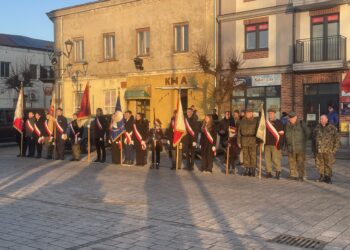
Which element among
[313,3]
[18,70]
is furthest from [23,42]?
[313,3]

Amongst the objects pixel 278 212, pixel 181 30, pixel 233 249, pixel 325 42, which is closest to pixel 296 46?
pixel 325 42

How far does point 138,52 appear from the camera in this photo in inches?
1166

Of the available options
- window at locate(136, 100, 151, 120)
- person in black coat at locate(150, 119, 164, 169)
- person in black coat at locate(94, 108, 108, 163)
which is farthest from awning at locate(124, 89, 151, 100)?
person in black coat at locate(150, 119, 164, 169)

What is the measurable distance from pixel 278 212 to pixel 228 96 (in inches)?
645

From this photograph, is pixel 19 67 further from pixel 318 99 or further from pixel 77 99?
pixel 318 99

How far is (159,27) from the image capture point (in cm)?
2839

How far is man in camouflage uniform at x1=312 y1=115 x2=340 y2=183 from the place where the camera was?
12.3 m

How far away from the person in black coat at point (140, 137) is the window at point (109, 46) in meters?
15.2

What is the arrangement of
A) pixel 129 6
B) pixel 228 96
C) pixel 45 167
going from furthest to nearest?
pixel 129 6 < pixel 228 96 < pixel 45 167

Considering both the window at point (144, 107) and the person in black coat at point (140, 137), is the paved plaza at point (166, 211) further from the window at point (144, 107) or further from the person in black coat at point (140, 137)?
the window at point (144, 107)

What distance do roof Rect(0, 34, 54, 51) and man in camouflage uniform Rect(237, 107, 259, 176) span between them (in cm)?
4075

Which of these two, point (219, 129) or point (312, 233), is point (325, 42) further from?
point (312, 233)

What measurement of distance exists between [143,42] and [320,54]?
1078 centimetres

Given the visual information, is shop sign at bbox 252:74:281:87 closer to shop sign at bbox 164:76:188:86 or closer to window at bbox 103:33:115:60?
shop sign at bbox 164:76:188:86
